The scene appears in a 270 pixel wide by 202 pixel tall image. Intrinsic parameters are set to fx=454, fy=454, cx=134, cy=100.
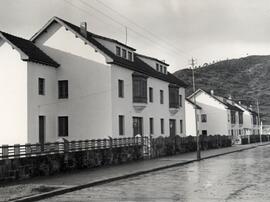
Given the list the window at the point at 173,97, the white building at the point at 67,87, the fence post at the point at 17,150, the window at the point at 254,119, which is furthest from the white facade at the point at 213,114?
the fence post at the point at 17,150

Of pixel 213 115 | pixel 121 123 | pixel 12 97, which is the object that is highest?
pixel 213 115

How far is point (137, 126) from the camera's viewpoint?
43531 millimetres

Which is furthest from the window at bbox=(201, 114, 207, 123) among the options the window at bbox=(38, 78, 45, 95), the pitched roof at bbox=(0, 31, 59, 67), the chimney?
the window at bbox=(38, 78, 45, 95)

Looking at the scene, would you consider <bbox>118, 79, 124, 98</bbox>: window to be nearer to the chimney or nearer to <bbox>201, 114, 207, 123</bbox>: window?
the chimney

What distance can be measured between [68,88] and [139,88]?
755 centimetres

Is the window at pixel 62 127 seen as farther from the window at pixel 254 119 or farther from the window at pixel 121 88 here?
the window at pixel 254 119

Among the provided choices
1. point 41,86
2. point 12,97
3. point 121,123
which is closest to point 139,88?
point 121,123

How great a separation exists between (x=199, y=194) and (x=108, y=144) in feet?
47.7

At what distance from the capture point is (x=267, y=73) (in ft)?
570

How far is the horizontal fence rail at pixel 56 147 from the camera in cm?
1772

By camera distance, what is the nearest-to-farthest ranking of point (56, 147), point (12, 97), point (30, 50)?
1. point (56, 147)
2. point (12, 97)
3. point (30, 50)

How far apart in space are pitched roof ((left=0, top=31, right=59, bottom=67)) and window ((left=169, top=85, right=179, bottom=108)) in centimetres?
1816

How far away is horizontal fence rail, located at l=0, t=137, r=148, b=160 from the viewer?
58.1 ft

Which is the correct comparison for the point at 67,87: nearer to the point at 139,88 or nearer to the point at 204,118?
the point at 139,88
